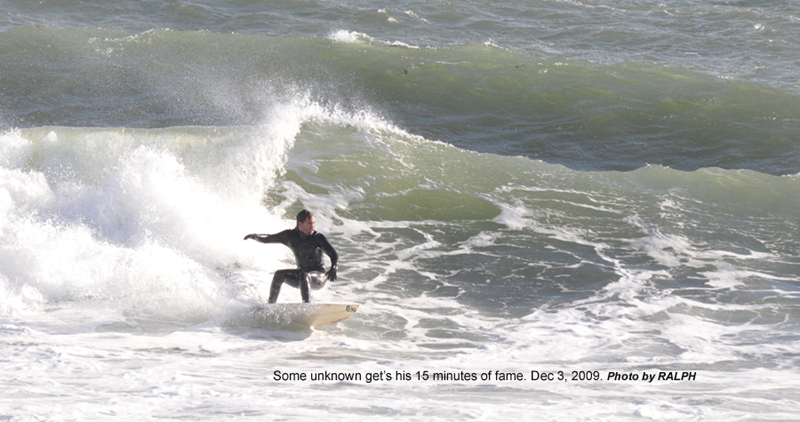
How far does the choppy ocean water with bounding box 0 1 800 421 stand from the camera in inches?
247

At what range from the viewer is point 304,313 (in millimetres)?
7430

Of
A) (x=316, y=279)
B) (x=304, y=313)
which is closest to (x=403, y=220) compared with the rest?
(x=316, y=279)

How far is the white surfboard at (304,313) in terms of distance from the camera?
7402 mm

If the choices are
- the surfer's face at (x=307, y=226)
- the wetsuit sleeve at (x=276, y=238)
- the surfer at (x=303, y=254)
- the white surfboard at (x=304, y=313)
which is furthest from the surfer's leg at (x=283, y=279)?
the surfer's face at (x=307, y=226)

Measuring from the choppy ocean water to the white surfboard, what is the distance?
0.14m

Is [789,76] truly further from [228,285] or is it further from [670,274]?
[228,285]

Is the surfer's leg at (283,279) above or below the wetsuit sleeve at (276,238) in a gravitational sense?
below

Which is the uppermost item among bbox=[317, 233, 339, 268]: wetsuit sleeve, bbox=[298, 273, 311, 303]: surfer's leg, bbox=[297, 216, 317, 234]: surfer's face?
bbox=[297, 216, 317, 234]: surfer's face

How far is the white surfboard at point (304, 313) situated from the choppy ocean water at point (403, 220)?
0.44 feet

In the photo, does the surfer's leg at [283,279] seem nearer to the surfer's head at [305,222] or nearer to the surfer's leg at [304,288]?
the surfer's leg at [304,288]

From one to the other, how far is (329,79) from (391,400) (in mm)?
12642

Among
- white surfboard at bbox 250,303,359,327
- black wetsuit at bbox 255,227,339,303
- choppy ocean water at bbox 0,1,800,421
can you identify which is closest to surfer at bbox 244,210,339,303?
black wetsuit at bbox 255,227,339,303

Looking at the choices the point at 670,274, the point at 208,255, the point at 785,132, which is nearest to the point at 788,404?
the point at 670,274

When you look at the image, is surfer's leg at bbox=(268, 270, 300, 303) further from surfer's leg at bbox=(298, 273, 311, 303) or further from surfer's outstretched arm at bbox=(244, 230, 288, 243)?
surfer's outstretched arm at bbox=(244, 230, 288, 243)
